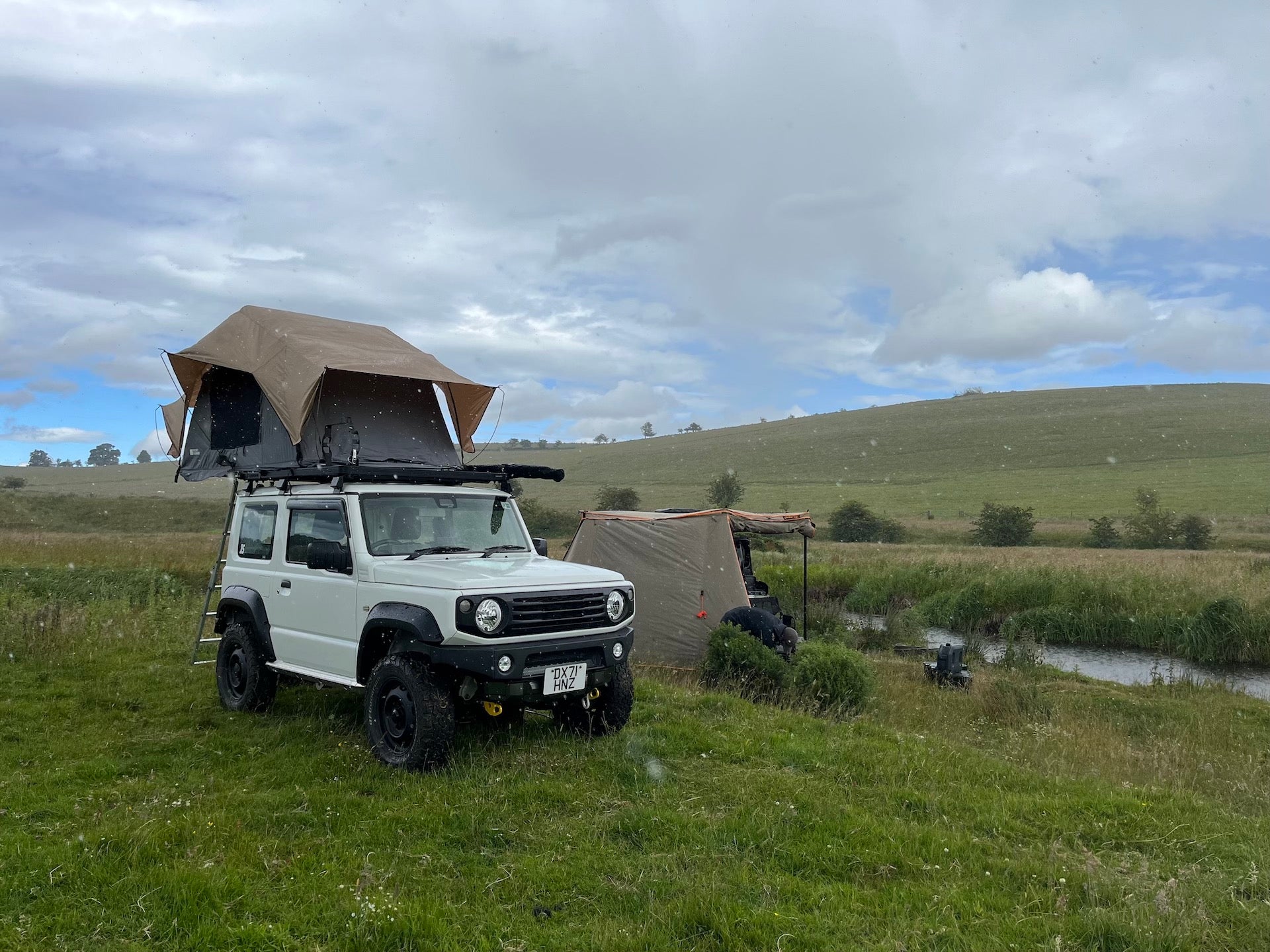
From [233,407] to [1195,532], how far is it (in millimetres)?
41036

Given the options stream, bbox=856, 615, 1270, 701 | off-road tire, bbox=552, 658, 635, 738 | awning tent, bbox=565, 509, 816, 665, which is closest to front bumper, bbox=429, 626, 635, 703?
off-road tire, bbox=552, 658, 635, 738

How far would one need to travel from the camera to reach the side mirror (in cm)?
741

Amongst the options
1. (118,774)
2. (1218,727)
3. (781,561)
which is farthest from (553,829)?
(781,561)

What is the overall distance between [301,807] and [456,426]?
4.88 meters

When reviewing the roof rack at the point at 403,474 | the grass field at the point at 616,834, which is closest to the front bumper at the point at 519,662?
the grass field at the point at 616,834

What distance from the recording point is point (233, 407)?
9.60m

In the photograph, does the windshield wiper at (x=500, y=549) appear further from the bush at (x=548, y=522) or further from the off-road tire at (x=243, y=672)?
the bush at (x=548, y=522)

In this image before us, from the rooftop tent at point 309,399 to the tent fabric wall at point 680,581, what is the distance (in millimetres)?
5029

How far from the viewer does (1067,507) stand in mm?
50469

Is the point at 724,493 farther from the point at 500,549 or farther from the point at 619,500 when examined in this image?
the point at 500,549

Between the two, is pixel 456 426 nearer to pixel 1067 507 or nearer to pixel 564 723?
pixel 564 723

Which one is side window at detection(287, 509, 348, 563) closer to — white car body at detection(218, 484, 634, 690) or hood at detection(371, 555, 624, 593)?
white car body at detection(218, 484, 634, 690)

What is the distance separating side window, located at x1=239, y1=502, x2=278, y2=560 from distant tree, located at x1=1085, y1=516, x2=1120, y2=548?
3804 cm

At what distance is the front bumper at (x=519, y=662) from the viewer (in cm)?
652
